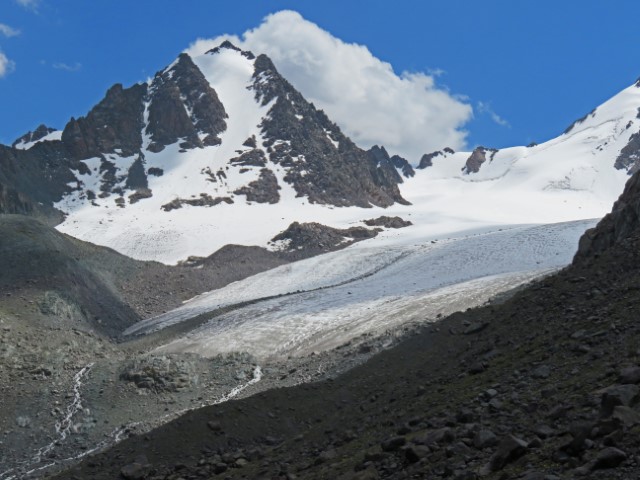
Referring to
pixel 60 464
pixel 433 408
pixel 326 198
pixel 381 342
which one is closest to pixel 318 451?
pixel 433 408

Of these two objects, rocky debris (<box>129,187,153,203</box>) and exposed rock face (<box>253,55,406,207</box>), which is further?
exposed rock face (<box>253,55,406,207</box>)

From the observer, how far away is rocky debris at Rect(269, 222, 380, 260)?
11250 cm

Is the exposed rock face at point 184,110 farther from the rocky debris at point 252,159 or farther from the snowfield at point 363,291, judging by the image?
the snowfield at point 363,291

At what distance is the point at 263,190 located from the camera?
149 meters

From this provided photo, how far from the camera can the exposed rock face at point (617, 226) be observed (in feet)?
90.0

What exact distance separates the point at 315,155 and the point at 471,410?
156993 millimetres

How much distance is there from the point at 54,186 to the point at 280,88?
76513 millimetres

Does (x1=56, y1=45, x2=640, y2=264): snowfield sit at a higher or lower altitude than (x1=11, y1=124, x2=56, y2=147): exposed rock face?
lower

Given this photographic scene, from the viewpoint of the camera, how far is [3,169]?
124688 millimetres

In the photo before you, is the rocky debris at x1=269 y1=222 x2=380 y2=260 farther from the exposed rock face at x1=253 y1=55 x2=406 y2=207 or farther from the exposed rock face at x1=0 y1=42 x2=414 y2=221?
the exposed rock face at x1=253 y1=55 x2=406 y2=207

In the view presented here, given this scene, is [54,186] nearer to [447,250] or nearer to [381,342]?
[447,250]

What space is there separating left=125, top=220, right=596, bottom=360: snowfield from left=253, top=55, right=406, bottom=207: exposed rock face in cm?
7468

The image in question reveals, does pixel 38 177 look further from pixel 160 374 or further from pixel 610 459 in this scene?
pixel 610 459

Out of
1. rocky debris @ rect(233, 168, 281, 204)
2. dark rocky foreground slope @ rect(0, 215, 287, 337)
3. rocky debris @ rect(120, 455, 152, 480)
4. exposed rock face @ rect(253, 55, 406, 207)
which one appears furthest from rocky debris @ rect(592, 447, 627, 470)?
exposed rock face @ rect(253, 55, 406, 207)
